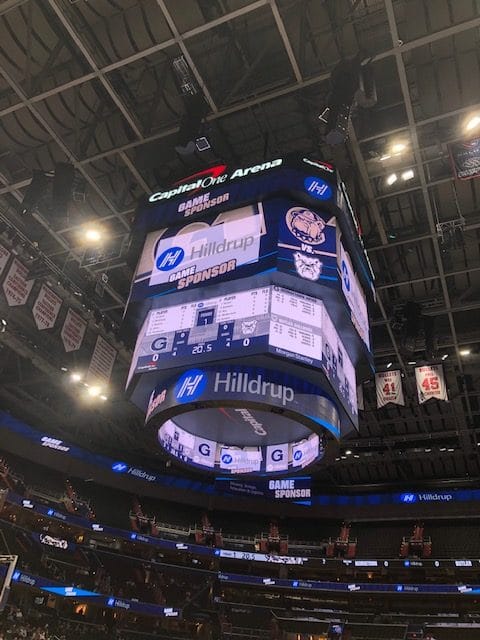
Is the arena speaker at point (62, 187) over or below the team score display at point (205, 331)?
over

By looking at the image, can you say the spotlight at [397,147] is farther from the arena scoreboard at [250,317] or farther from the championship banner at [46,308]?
the championship banner at [46,308]

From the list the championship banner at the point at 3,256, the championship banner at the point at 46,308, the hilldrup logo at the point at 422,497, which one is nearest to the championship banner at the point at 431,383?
the championship banner at the point at 46,308

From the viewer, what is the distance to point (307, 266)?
684cm

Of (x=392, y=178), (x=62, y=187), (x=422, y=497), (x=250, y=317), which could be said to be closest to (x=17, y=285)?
(x=62, y=187)

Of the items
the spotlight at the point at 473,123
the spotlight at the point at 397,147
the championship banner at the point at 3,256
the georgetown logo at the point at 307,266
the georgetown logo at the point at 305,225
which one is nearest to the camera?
the georgetown logo at the point at 307,266

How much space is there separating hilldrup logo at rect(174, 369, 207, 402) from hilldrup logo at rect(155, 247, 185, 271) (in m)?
1.68

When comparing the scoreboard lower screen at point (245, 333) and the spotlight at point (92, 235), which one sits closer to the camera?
the scoreboard lower screen at point (245, 333)

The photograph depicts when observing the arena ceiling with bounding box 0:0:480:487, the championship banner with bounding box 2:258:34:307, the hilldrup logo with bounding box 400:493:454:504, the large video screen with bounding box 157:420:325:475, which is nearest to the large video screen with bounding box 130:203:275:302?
the large video screen with bounding box 157:420:325:475

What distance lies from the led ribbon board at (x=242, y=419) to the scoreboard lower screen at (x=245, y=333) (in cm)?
29

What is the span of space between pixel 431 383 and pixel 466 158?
5736 millimetres

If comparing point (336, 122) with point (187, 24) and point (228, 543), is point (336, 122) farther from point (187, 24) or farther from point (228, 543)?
point (228, 543)

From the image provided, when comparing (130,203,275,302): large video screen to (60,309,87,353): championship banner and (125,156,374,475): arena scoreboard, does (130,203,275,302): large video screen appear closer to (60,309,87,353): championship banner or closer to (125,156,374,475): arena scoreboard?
(125,156,374,475): arena scoreboard

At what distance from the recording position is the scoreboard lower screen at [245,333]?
20.6ft

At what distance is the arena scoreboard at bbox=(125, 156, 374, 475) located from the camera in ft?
21.0
